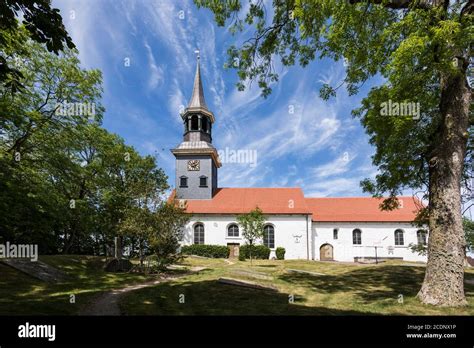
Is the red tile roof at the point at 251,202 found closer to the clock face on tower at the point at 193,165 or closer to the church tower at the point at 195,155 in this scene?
the church tower at the point at 195,155

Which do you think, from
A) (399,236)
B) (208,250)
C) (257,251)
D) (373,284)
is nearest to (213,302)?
(373,284)

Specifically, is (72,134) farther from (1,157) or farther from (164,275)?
(164,275)

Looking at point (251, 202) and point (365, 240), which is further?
point (251, 202)

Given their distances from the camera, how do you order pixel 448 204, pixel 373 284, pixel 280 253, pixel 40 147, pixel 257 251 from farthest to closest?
Result: pixel 280 253
pixel 257 251
pixel 40 147
pixel 373 284
pixel 448 204

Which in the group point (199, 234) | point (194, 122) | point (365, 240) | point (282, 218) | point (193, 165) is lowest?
point (365, 240)

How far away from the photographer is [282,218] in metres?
34.5

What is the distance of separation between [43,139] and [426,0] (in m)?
19.9

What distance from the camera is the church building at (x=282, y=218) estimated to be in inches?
1346

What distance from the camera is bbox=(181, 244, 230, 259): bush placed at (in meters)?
32.8

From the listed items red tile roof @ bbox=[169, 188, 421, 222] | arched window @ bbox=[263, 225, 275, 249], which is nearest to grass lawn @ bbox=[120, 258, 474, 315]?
arched window @ bbox=[263, 225, 275, 249]

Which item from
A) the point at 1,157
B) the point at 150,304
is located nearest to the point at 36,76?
the point at 1,157

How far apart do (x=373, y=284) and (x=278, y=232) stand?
21921mm

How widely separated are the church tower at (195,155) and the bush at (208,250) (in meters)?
6.92

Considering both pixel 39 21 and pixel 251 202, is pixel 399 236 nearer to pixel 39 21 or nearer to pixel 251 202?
pixel 251 202
